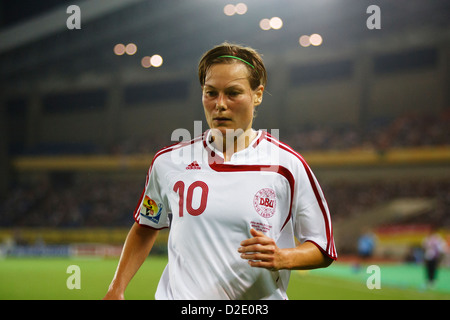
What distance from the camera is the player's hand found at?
236cm

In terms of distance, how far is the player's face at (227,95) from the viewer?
2.62 meters

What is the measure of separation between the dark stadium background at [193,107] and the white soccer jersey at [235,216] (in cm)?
2591

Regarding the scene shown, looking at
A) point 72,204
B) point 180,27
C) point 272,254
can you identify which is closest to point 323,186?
point 180,27

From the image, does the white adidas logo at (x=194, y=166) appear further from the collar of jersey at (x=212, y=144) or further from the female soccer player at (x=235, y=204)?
the collar of jersey at (x=212, y=144)

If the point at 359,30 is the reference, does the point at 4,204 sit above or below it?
below

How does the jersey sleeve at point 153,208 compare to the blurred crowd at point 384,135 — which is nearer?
the jersey sleeve at point 153,208

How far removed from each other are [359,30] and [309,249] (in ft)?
117

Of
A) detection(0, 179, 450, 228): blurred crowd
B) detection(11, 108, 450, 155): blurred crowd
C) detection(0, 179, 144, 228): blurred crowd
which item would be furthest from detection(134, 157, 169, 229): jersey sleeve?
detection(0, 179, 144, 228): blurred crowd

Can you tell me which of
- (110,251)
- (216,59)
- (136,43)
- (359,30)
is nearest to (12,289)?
(216,59)

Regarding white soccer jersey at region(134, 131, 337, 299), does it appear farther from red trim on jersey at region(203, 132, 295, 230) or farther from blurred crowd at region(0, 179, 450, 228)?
blurred crowd at region(0, 179, 450, 228)

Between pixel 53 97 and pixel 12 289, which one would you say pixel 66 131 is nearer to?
pixel 53 97

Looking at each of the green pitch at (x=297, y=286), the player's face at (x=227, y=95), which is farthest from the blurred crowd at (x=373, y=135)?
the player's face at (x=227, y=95)

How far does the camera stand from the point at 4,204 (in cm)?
4238
